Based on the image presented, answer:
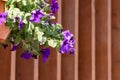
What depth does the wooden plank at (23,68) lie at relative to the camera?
1.83 metres

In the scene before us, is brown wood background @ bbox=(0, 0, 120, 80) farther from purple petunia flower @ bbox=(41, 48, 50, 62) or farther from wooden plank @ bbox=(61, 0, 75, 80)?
purple petunia flower @ bbox=(41, 48, 50, 62)

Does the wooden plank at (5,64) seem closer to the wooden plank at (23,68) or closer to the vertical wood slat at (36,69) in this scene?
the wooden plank at (23,68)

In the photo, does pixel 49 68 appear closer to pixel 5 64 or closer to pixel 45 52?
pixel 5 64

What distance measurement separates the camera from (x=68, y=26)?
2186 millimetres

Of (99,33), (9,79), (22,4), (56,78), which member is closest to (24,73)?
(9,79)

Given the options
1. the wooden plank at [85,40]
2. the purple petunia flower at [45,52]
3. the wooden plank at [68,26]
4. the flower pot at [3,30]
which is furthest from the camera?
the wooden plank at [85,40]

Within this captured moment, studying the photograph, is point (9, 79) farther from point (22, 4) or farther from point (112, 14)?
point (112, 14)

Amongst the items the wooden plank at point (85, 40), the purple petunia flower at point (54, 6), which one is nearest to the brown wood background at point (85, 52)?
the wooden plank at point (85, 40)

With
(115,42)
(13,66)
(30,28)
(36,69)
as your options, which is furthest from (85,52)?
(30,28)

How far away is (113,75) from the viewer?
8.27 ft

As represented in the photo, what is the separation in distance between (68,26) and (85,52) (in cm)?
25

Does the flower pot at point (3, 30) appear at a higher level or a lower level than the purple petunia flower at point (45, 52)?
higher

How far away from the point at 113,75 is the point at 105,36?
12.3 inches

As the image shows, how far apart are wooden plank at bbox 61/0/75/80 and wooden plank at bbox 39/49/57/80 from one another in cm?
10
